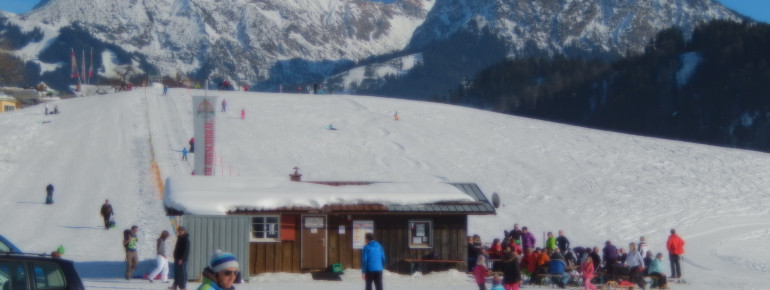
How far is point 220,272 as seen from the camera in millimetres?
7254

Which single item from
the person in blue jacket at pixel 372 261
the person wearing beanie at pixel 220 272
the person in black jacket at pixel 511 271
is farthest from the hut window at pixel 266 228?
the person wearing beanie at pixel 220 272

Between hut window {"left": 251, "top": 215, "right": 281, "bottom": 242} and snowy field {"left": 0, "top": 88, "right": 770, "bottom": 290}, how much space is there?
0.85 meters

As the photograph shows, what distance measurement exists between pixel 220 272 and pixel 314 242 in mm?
15724

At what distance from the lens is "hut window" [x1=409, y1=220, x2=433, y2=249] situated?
23.6 m

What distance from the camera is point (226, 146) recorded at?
164 ft

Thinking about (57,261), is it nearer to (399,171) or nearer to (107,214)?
(107,214)

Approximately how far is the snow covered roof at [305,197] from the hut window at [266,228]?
0.47 metres

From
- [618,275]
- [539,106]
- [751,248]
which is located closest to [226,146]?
[751,248]

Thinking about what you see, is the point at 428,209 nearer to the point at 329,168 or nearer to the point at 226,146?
the point at 329,168

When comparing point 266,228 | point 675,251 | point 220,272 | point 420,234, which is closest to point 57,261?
point 220,272

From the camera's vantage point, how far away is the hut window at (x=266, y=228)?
22594mm

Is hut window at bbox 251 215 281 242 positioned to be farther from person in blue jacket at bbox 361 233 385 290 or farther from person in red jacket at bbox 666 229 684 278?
person in red jacket at bbox 666 229 684 278

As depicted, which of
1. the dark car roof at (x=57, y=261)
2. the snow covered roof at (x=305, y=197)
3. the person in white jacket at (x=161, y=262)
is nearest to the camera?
the dark car roof at (x=57, y=261)

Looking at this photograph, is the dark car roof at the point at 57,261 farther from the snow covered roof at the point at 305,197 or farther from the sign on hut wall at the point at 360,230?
the sign on hut wall at the point at 360,230
